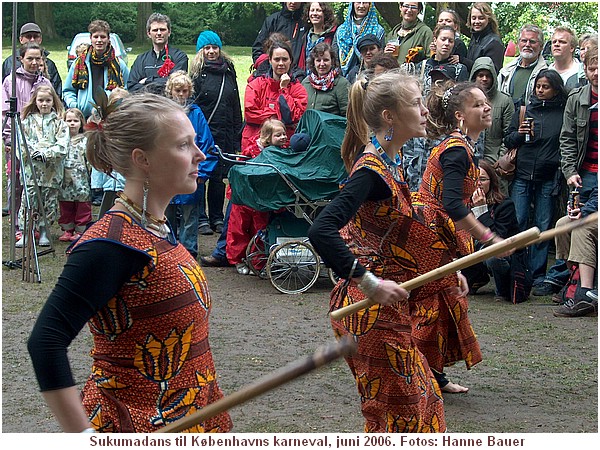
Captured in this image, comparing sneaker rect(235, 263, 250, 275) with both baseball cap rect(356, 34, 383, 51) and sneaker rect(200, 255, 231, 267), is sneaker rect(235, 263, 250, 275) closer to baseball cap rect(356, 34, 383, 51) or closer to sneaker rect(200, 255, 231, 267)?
sneaker rect(200, 255, 231, 267)

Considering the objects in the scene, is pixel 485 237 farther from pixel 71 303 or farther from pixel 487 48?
pixel 487 48

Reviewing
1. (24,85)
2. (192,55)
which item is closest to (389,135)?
(24,85)

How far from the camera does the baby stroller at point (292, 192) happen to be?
767 cm

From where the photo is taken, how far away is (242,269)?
8445 millimetres

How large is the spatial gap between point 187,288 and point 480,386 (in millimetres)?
3328

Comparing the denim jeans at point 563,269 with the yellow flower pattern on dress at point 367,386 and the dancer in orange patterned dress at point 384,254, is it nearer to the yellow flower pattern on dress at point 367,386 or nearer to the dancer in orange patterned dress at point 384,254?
the dancer in orange patterned dress at point 384,254

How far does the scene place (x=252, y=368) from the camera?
18.7 ft

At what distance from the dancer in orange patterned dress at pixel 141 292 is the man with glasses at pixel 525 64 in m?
6.07

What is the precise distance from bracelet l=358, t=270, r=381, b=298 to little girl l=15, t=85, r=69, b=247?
21.8 feet

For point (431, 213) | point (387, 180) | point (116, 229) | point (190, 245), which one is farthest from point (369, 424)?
point (190, 245)

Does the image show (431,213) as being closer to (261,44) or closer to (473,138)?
(473,138)

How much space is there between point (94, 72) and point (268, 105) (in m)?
2.49

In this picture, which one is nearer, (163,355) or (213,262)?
(163,355)

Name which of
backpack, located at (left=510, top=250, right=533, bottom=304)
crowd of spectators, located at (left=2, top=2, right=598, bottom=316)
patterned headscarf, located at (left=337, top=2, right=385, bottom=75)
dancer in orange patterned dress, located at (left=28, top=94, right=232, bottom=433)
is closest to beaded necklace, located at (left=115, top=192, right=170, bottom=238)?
dancer in orange patterned dress, located at (left=28, top=94, right=232, bottom=433)
